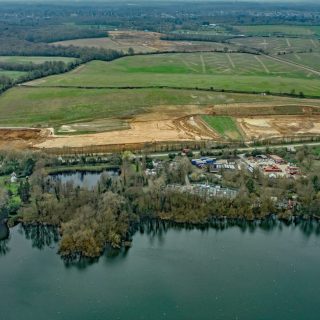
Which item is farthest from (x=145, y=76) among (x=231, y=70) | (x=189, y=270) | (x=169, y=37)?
(x=189, y=270)

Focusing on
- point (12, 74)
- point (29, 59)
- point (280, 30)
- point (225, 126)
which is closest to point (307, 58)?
point (280, 30)

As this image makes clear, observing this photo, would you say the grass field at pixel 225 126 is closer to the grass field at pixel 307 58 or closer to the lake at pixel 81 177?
the lake at pixel 81 177

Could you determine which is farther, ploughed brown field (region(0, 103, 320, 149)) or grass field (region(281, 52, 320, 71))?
grass field (region(281, 52, 320, 71))

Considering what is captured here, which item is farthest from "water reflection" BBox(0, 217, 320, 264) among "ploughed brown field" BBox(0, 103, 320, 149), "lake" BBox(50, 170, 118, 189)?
"ploughed brown field" BBox(0, 103, 320, 149)

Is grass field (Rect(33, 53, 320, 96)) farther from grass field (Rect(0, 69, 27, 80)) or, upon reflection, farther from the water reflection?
the water reflection

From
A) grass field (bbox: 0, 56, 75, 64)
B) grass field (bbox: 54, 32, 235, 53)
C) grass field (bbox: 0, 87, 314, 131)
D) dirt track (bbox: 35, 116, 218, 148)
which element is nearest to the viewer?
dirt track (bbox: 35, 116, 218, 148)

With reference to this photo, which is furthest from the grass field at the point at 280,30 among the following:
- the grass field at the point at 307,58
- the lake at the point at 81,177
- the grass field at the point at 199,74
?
the lake at the point at 81,177
